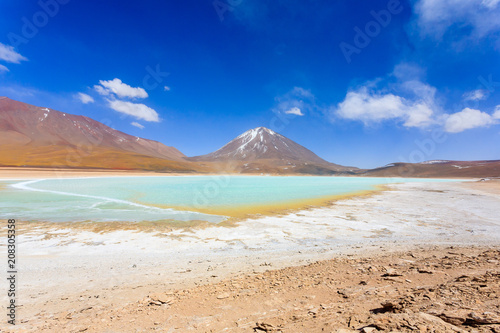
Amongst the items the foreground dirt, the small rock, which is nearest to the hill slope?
the foreground dirt

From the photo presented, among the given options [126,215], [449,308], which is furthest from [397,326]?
[126,215]

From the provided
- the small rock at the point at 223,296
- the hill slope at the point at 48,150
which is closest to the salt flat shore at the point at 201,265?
the small rock at the point at 223,296

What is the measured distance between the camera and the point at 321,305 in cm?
338

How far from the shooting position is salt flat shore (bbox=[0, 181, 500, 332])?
3299mm

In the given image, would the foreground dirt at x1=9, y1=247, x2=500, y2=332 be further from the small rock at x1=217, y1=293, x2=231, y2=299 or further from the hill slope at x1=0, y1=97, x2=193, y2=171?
the hill slope at x1=0, y1=97, x2=193, y2=171

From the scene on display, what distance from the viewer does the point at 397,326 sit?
2.54 m

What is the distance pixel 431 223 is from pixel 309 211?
5.59 metres

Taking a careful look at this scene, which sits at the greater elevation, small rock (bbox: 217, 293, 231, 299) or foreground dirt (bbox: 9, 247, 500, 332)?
foreground dirt (bbox: 9, 247, 500, 332)

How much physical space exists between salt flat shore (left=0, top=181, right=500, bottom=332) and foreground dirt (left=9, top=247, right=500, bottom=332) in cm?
3

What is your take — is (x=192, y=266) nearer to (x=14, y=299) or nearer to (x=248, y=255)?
(x=248, y=255)

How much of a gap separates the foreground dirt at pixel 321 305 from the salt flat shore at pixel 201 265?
0.03 m

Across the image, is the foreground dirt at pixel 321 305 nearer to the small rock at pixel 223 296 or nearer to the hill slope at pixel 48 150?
the small rock at pixel 223 296

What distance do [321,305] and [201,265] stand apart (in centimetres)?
314

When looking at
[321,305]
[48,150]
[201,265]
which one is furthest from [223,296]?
[48,150]
